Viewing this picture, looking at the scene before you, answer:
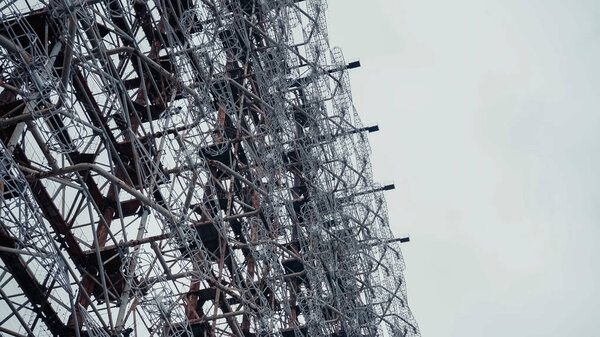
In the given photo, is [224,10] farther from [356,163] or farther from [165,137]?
[356,163]

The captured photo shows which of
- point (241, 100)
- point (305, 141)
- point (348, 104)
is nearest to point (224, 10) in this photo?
point (241, 100)

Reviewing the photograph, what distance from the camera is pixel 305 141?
33562mm

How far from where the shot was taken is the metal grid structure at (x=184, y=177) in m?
15.9

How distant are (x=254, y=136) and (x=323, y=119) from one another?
7909 mm

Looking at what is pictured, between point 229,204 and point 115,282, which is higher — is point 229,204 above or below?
above

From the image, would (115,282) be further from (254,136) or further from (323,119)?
(323,119)

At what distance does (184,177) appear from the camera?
23.0 metres

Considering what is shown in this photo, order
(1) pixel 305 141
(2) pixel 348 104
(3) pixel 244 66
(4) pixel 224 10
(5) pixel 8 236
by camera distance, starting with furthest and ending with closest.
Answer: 1. (2) pixel 348 104
2. (1) pixel 305 141
3. (3) pixel 244 66
4. (4) pixel 224 10
5. (5) pixel 8 236

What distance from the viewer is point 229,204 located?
2434 cm

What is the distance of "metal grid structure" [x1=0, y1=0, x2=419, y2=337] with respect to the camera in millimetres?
15906

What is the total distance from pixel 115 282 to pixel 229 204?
538cm

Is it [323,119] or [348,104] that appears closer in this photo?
[323,119]

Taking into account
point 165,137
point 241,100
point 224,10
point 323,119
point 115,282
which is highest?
point 323,119

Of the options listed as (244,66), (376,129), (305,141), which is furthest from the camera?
(376,129)
